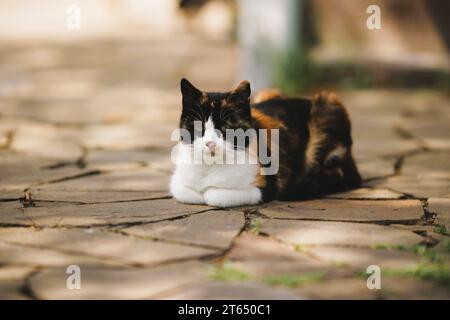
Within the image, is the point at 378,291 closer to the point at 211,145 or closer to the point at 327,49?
the point at 211,145

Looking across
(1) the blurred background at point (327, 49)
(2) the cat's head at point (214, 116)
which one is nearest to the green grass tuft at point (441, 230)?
(2) the cat's head at point (214, 116)

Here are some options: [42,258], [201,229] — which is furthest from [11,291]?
[201,229]

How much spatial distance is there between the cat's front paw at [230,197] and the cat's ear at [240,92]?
18.5 inches

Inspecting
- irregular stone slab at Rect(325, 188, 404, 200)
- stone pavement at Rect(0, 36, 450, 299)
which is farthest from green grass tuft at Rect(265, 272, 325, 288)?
irregular stone slab at Rect(325, 188, 404, 200)

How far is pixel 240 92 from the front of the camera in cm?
369

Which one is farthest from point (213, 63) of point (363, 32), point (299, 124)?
point (299, 124)

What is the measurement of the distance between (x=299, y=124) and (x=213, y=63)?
17.4 feet

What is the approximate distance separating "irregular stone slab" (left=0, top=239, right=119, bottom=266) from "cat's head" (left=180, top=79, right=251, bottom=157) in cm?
87

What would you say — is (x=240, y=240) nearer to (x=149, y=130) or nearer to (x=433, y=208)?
(x=433, y=208)

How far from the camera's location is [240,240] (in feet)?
10.8

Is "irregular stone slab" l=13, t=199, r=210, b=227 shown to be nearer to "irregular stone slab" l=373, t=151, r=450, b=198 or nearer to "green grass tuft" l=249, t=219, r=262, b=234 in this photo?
"green grass tuft" l=249, t=219, r=262, b=234

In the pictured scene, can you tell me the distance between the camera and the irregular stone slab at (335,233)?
3279mm

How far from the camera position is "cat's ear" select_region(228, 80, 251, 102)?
12.1 feet

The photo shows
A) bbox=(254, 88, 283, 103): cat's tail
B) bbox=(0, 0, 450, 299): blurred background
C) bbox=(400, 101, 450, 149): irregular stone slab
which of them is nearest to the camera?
bbox=(0, 0, 450, 299): blurred background
